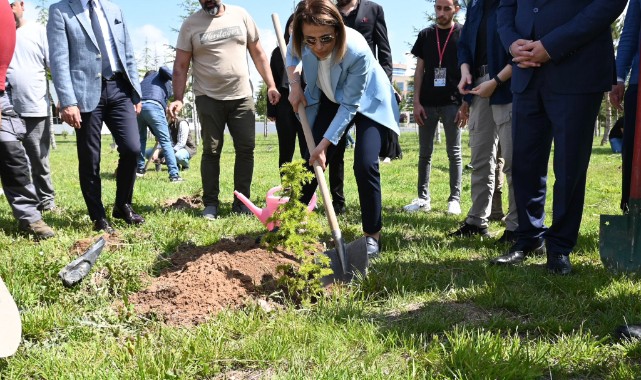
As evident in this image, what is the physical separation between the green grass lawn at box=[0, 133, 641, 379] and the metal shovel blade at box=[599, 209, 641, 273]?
0.39ft

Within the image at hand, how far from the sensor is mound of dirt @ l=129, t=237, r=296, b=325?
9.59 feet

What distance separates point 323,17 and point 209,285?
172cm

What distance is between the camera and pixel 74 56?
4867 mm

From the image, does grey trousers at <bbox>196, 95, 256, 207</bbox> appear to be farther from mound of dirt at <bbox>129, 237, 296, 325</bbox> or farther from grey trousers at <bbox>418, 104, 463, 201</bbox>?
mound of dirt at <bbox>129, 237, 296, 325</bbox>

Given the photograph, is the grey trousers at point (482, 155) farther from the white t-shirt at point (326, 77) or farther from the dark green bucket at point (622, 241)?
the white t-shirt at point (326, 77)

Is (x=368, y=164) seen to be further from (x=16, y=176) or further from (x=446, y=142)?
(x=16, y=176)

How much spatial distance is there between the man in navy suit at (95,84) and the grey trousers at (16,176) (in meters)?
0.43

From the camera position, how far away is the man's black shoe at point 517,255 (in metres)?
3.81

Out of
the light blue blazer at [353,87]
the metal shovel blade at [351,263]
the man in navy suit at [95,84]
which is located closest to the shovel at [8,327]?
the metal shovel blade at [351,263]

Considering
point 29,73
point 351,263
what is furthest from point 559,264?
point 29,73

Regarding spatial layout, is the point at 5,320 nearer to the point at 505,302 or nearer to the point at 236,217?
the point at 505,302

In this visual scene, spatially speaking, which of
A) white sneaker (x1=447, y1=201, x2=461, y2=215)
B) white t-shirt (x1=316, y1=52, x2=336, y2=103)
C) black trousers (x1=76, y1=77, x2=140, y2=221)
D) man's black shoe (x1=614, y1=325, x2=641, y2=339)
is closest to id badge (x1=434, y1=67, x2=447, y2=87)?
white sneaker (x1=447, y1=201, x2=461, y2=215)

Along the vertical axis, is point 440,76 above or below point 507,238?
above

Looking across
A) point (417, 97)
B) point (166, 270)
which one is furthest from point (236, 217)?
point (417, 97)
